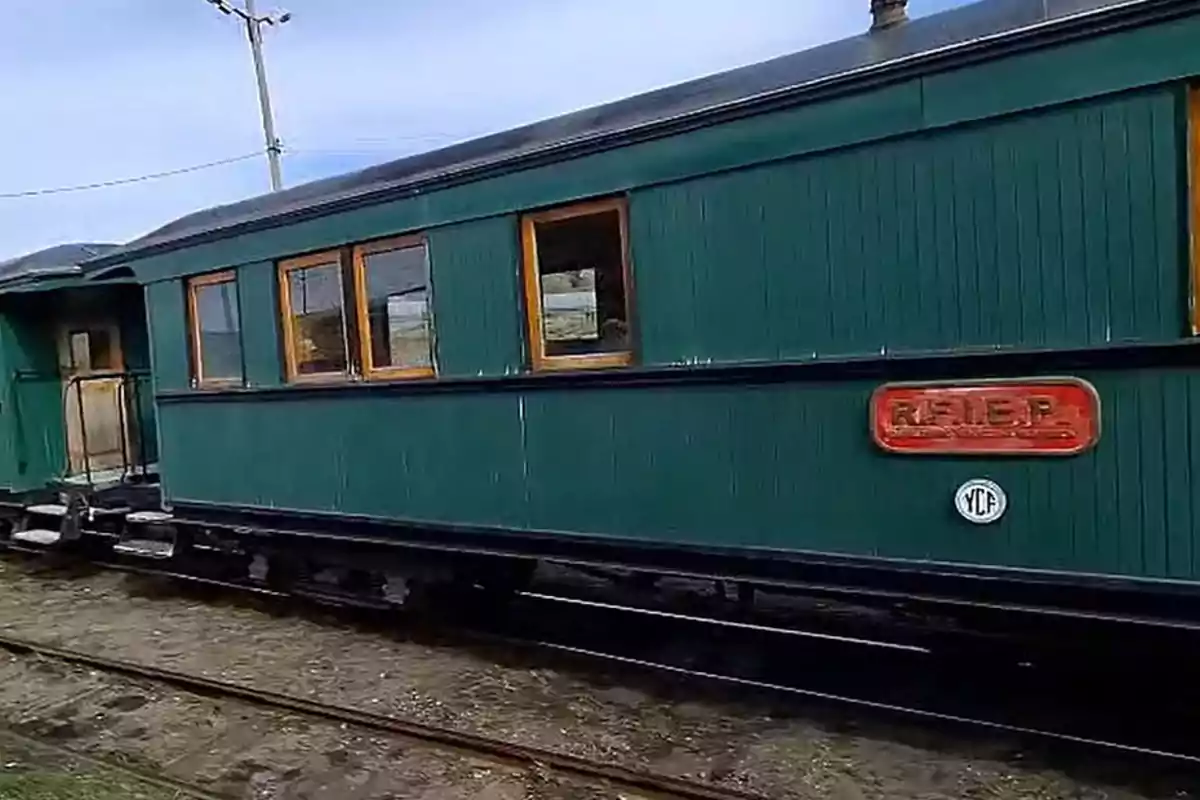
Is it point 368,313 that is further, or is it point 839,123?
point 368,313

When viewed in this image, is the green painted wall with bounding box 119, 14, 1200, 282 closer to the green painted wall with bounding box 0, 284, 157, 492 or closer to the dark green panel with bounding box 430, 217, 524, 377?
the dark green panel with bounding box 430, 217, 524, 377

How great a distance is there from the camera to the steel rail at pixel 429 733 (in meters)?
4.61

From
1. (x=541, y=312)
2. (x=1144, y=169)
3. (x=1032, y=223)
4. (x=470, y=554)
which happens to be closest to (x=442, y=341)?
(x=541, y=312)

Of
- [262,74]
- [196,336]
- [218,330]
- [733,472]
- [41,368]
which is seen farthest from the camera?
[262,74]

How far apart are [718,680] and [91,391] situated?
7.83m

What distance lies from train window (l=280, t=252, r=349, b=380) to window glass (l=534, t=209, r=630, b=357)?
Answer: 1697 millimetres

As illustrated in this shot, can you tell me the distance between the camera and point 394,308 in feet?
21.9

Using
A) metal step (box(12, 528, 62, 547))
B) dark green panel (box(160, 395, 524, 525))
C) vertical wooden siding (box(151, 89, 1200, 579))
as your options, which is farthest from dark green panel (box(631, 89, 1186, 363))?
metal step (box(12, 528, 62, 547))

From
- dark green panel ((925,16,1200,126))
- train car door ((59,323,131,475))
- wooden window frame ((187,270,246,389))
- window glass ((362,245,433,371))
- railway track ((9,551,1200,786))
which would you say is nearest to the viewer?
dark green panel ((925,16,1200,126))

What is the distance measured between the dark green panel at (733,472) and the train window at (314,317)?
23cm

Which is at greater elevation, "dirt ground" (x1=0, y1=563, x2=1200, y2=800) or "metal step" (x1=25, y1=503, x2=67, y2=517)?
"metal step" (x1=25, y1=503, x2=67, y2=517)

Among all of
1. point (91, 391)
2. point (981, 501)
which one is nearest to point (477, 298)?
point (981, 501)

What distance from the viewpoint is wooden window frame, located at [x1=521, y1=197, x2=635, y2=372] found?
5.44 m

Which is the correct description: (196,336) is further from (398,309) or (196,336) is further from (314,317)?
(398,309)
